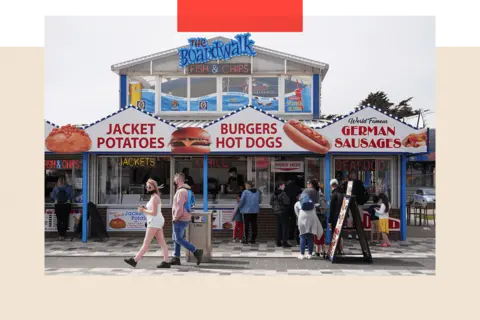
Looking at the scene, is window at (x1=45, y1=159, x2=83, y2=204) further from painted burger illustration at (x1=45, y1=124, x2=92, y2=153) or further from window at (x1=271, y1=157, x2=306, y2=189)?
window at (x1=271, y1=157, x2=306, y2=189)

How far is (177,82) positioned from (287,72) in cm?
352

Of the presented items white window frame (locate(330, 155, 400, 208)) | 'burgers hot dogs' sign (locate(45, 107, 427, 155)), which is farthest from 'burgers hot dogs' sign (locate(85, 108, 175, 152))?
white window frame (locate(330, 155, 400, 208))

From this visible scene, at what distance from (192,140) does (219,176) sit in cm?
219

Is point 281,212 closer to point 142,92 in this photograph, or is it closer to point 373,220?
point 373,220

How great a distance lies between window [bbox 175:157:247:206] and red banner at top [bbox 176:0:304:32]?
9.98 m

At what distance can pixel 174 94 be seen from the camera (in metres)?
17.3

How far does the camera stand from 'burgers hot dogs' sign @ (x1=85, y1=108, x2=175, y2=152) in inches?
536

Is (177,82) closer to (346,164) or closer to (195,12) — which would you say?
(346,164)

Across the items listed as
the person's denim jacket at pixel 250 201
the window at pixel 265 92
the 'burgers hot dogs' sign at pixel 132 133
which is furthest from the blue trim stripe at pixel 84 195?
the window at pixel 265 92

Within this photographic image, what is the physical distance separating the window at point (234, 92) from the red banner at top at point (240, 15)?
1177 centimetres

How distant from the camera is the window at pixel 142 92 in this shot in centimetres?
1734

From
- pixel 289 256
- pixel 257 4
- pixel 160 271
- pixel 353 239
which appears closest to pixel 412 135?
pixel 353 239

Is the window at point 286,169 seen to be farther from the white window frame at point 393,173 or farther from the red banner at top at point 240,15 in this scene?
the red banner at top at point 240,15

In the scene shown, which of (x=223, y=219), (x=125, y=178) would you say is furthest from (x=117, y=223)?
(x=223, y=219)
